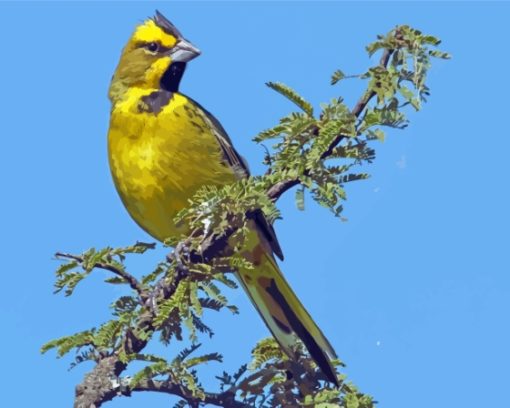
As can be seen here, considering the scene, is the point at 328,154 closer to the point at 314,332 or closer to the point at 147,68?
the point at 314,332

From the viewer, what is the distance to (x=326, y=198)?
318cm

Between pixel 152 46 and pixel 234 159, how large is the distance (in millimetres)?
1070

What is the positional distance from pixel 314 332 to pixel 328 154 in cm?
156

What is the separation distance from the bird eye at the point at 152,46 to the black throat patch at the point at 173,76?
185mm

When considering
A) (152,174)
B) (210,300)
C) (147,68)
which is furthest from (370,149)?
(147,68)

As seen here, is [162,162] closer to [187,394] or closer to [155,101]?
[155,101]

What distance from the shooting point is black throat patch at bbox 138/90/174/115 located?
16.9ft

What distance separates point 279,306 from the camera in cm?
495

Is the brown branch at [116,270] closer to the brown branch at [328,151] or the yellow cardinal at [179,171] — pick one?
the brown branch at [328,151]

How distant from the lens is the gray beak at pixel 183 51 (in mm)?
5547

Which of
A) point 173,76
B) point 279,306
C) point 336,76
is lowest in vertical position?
point 336,76

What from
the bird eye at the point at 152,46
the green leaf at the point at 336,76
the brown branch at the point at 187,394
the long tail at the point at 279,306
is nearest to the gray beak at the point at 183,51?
the bird eye at the point at 152,46

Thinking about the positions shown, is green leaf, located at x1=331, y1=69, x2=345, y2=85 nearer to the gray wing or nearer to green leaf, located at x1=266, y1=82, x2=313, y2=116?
green leaf, located at x1=266, y1=82, x2=313, y2=116

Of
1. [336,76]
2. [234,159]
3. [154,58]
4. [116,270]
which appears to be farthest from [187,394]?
[154,58]
